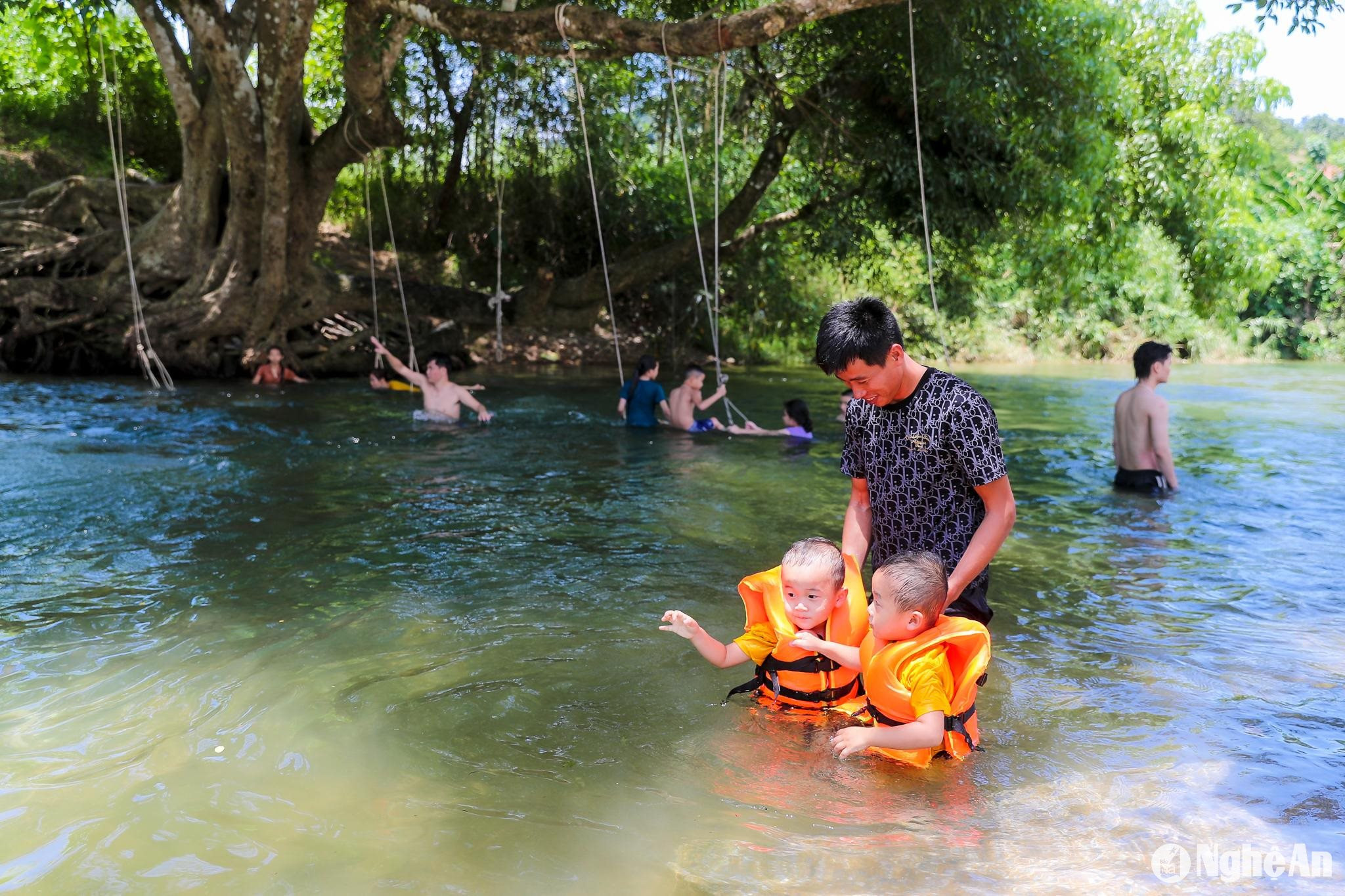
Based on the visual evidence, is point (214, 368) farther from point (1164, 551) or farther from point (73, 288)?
point (1164, 551)

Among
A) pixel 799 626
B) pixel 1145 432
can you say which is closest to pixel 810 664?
pixel 799 626

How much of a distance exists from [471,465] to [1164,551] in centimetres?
591

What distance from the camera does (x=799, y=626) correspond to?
369 centimetres

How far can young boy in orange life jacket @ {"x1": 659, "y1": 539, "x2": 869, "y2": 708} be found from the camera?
3.57m

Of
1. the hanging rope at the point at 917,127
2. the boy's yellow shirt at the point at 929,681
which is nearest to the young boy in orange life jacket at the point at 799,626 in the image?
the boy's yellow shirt at the point at 929,681

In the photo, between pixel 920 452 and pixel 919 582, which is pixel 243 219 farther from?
pixel 919 582

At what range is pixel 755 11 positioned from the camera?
8859mm

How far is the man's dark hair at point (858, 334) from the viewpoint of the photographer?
3404 millimetres

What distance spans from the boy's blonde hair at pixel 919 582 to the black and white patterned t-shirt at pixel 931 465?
0.22 meters

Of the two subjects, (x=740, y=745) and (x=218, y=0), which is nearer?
(x=740, y=745)

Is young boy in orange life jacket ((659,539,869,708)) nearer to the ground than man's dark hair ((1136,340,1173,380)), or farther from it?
nearer to the ground

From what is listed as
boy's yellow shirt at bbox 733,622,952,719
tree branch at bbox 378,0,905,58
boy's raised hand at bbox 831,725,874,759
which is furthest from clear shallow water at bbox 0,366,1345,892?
tree branch at bbox 378,0,905,58

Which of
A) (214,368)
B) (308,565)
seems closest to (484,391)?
(214,368)

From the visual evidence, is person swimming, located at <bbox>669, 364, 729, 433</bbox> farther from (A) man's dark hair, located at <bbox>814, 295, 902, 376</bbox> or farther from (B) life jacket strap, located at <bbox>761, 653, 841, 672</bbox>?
(A) man's dark hair, located at <bbox>814, 295, 902, 376</bbox>
